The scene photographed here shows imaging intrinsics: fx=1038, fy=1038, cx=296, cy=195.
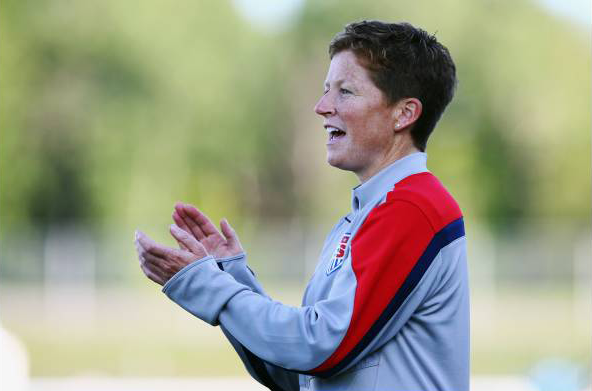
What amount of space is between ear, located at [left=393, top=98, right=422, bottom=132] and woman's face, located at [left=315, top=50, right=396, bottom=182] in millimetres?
11

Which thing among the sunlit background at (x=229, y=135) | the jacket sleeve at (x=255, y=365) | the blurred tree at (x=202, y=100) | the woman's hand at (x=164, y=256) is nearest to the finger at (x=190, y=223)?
the jacket sleeve at (x=255, y=365)

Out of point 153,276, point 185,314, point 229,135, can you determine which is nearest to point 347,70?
point 153,276

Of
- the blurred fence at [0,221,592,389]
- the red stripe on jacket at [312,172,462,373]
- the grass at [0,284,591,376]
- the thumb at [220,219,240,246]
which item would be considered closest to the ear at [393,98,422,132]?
the red stripe on jacket at [312,172,462,373]

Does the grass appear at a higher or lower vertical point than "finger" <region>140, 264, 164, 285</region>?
higher

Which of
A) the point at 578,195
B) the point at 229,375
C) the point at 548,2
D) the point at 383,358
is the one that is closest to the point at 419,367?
the point at 383,358

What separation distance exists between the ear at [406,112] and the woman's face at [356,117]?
11 millimetres

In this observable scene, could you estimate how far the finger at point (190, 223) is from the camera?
2.76 metres

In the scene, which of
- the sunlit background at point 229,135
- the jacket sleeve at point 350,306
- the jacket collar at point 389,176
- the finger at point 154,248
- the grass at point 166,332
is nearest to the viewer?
the jacket sleeve at point 350,306

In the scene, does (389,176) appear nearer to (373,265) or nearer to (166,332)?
(373,265)

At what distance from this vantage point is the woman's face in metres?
2.62

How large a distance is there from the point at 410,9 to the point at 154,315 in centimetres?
872

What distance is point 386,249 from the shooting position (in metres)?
2.35

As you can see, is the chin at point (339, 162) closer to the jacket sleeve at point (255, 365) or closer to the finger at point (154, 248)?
the jacket sleeve at point (255, 365)

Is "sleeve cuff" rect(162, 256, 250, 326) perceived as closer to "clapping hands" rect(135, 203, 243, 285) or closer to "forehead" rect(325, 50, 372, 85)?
"clapping hands" rect(135, 203, 243, 285)
